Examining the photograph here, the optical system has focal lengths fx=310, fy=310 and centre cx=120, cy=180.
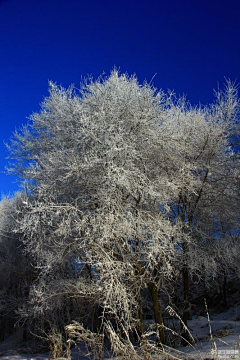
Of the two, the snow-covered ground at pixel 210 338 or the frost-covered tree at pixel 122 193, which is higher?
the frost-covered tree at pixel 122 193

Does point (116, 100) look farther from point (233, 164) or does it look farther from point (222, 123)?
point (233, 164)

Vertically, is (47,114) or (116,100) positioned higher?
(47,114)

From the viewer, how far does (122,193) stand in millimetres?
8516

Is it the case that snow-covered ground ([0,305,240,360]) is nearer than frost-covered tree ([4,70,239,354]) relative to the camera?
Yes

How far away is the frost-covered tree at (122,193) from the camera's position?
771 centimetres

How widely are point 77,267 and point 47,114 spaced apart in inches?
223

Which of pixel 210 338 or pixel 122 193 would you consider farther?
pixel 122 193

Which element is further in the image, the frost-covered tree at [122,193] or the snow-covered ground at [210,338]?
the frost-covered tree at [122,193]

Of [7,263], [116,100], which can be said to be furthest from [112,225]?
[7,263]

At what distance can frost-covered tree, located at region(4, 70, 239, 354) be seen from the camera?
7707 millimetres

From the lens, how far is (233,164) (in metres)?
10.6

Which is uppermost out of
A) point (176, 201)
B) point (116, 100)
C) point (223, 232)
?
point (116, 100)

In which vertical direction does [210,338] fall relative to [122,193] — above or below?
below

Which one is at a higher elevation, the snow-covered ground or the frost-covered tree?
the frost-covered tree
